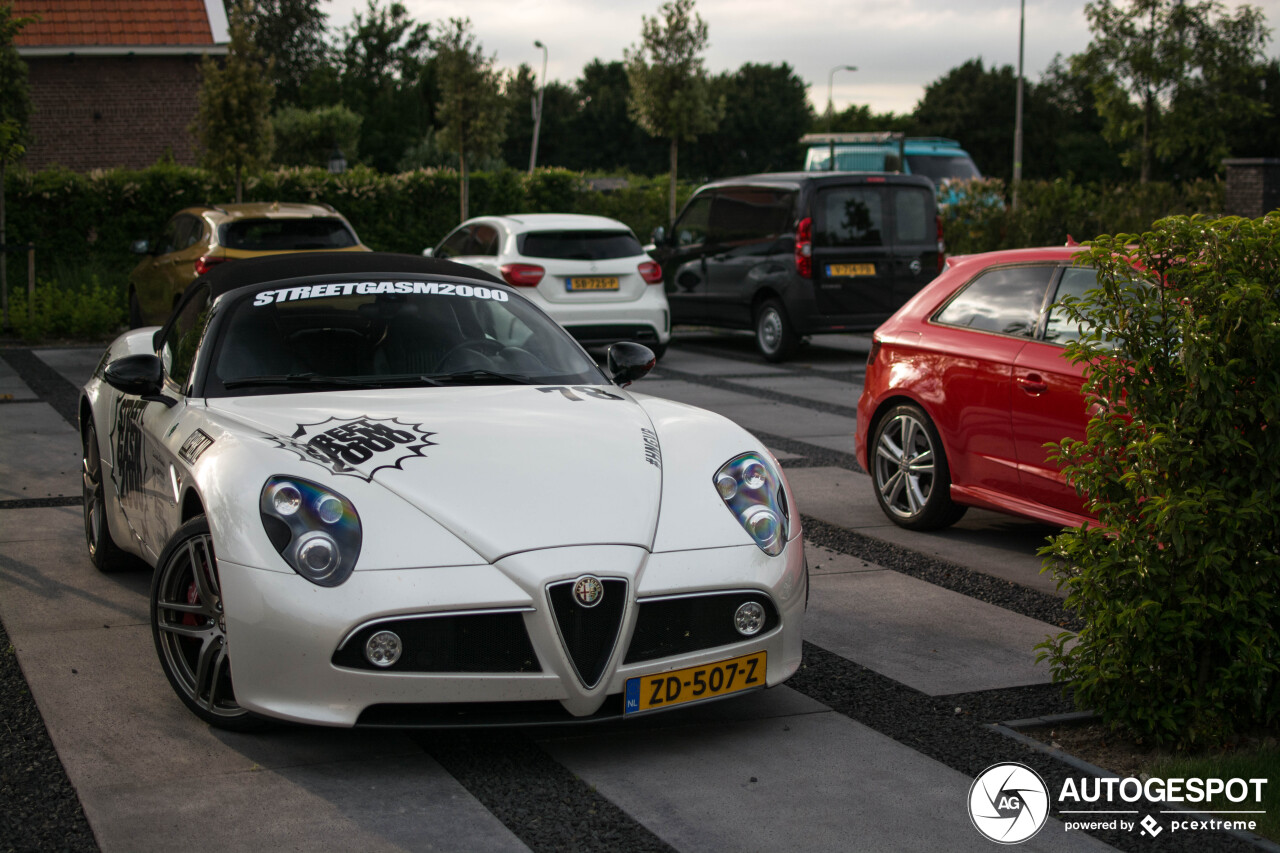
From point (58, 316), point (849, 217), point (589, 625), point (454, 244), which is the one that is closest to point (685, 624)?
point (589, 625)

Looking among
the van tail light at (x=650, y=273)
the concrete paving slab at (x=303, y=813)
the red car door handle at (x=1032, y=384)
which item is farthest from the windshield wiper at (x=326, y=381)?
the van tail light at (x=650, y=273)

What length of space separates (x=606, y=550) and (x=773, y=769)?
79 centimetres

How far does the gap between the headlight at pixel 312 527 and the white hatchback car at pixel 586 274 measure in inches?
405

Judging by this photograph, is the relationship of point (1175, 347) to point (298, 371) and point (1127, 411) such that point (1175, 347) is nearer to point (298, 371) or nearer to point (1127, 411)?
point (1127, 411)

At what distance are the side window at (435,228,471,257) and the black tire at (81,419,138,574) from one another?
31.7ft

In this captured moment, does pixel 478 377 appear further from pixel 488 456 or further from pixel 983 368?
pixel 983 368

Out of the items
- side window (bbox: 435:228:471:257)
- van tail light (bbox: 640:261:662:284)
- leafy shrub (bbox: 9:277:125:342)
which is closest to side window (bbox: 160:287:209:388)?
van tail light (bbox: 640:261:662:284)

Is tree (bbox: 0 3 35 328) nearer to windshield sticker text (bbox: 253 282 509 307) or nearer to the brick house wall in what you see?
the brick house wall

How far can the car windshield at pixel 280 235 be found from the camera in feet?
45.5

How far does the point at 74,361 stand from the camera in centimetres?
1445

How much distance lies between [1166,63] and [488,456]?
2413cm

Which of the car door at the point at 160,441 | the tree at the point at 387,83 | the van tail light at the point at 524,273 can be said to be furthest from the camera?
→ the tree at the point at 387,83

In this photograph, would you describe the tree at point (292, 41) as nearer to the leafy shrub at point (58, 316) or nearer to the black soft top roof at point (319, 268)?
the leafy shrub at point (58, 316)

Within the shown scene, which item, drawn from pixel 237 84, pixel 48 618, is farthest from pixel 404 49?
pixel 48 618
